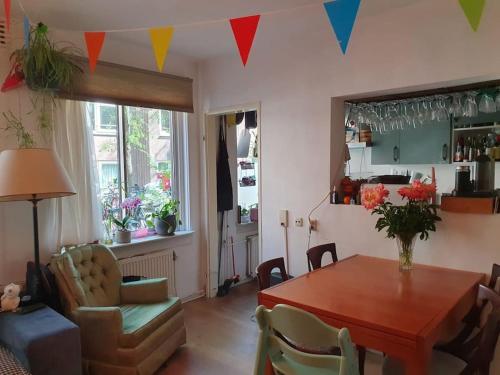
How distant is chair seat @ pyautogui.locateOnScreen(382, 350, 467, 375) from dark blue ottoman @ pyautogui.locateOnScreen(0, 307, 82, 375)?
1737 mm

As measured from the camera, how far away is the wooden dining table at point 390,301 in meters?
1.51

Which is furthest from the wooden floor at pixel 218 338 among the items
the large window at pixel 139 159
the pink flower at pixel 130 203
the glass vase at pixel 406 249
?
the glass vase at pixel 406 249

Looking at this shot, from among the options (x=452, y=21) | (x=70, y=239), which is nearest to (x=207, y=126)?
(x=70, y=239)

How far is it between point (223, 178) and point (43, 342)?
259 centimetres

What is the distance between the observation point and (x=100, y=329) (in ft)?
7.72

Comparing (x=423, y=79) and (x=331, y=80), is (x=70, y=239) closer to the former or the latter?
(x=331, y=80)

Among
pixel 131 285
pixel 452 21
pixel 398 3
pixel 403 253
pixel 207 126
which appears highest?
pixel 398 3

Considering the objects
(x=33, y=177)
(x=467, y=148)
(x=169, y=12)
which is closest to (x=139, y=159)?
(x=33, y=177)

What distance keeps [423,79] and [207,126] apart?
222 centimetres

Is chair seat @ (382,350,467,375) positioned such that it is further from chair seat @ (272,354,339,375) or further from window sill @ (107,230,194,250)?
window sill @ (107,230,194,250)

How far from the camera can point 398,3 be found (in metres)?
2.51

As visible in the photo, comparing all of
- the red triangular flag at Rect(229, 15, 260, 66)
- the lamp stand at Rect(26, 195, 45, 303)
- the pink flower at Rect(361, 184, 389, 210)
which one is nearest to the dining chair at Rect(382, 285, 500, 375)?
the pink flower at Rect(361, 184, 389, 210)

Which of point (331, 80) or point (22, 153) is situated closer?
point (22, 153)

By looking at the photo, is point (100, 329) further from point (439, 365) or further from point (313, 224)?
Answer: point (439, 365)
